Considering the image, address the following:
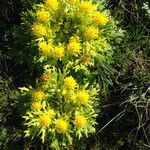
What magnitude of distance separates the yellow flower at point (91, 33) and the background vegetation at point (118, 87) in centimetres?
43

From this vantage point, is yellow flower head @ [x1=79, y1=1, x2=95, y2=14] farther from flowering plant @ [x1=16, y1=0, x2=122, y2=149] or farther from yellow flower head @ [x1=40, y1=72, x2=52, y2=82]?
yellow flower head @ [x1=40, y1=72, x2=52, y2=82]

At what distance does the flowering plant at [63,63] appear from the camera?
2.92m

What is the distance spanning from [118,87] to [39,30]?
0.83m

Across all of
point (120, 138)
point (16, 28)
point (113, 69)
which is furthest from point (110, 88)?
Answer: point (16, 28)

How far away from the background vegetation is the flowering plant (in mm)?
230

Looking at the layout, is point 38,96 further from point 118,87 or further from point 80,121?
point 118,87

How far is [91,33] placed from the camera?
2.92 meters

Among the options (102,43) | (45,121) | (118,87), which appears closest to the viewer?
(45,121)

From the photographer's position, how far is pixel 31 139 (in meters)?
3.00

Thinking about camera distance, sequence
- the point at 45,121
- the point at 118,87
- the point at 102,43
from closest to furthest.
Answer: the point at 45,121 → the point at 102,43 → the point at 118,87

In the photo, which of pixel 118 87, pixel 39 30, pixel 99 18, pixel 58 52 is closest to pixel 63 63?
pixel 58 52

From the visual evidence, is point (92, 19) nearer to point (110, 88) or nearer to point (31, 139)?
point (110, 88)

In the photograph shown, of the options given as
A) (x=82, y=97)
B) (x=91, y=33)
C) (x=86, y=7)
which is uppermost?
(x=86, y=7)

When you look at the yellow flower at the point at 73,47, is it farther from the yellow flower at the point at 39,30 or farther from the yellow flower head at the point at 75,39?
the yellow flower at the point at 39,30
